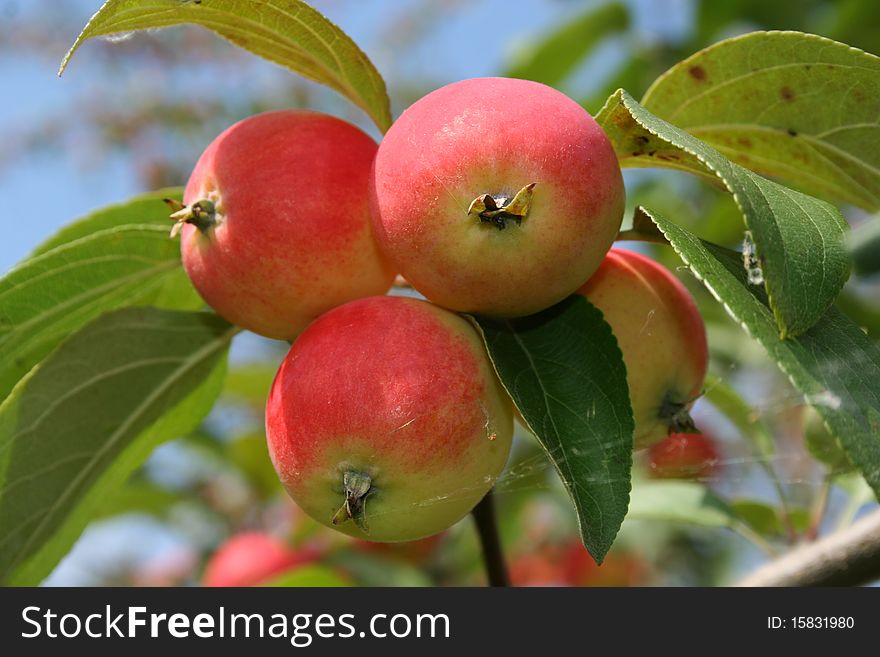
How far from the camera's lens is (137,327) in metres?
1.33

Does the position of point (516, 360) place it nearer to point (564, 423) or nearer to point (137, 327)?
point (564, 423)

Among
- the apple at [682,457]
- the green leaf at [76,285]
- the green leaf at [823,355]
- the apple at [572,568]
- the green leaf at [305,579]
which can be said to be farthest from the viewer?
the apple at [572,568]

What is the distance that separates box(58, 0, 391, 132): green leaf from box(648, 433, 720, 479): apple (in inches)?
22.7

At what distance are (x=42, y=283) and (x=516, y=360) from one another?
609 millimetres

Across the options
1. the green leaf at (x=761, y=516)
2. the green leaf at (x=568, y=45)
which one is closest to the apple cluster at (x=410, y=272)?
Result: the green leaf at (x=761, y=516)

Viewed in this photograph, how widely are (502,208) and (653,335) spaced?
295 mm

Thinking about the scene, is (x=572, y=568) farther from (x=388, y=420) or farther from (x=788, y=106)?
(x=388, y=420)

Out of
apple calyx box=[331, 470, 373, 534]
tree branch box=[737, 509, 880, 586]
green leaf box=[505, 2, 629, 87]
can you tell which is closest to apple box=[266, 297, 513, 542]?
apple calyx box=[331, 470, 373, 534]

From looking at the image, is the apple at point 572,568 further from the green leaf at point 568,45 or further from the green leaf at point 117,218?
the green leaf at point 117,218

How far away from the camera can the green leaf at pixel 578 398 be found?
Result: 0.98 m

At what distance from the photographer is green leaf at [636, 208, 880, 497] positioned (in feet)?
2.68

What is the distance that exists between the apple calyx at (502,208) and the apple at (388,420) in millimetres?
139

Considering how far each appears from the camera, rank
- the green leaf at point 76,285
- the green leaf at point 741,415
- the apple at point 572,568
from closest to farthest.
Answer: the green leaf at point 76,285 → the green leaf at point 741,415 → the apple at point 572,568

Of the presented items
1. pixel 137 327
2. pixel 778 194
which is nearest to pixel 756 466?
pixel 778 194
